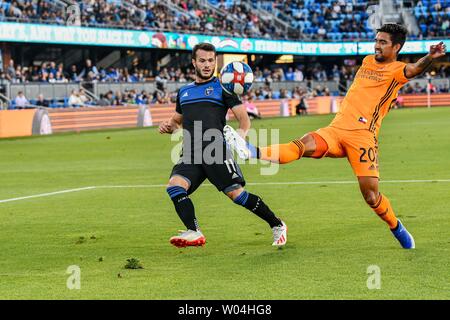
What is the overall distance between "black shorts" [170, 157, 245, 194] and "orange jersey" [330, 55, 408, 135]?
3.77 ft

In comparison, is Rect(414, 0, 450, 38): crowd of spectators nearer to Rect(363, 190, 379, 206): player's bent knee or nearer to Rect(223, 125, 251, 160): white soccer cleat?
Rect(363, 190, 379, 206): player's bent knee

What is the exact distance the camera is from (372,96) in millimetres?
9578

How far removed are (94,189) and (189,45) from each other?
4290cm

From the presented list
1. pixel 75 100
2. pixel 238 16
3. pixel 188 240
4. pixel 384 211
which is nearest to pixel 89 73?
pixel 75 100

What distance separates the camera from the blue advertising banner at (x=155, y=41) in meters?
44.9

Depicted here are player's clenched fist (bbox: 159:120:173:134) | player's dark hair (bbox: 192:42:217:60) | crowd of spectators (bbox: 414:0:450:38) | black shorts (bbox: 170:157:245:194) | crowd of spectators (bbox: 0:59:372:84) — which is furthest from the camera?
crowd of spectators (bbox: 414:0:450:38)

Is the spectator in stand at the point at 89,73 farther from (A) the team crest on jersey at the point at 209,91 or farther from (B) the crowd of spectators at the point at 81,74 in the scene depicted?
(A) the team crest on jersey at the point at 209,91

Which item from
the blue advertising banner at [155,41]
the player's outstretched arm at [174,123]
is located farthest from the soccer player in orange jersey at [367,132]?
the blue advertising banner at [155,41]

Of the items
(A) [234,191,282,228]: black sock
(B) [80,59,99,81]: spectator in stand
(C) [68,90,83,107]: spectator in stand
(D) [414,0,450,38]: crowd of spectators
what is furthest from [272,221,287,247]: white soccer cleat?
(D) [414,0,450,38]: crowd of spectators

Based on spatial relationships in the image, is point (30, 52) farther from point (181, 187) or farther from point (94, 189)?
point (181, 187)

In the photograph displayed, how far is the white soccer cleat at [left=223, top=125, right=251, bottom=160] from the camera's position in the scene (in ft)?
30.5

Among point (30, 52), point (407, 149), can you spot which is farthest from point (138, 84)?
point (407, 149)

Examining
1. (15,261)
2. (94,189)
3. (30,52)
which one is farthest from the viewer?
(30,52)

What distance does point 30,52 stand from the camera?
163ft
